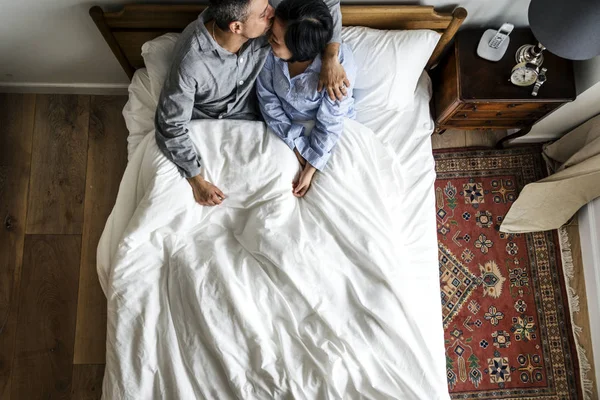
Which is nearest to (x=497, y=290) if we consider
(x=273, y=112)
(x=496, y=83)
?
(x=496, y=83)

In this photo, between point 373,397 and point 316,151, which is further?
point 316,151

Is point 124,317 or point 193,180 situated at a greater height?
point 193,180

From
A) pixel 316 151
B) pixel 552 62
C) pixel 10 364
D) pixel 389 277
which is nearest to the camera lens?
pixel 389 277

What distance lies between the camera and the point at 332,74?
1.29m

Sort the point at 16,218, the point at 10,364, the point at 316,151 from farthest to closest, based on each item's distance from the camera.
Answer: the point at 16,218 → the point at 10,364 → the point at 316,151

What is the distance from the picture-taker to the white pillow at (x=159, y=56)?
142cm

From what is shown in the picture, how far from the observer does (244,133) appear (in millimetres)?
1372

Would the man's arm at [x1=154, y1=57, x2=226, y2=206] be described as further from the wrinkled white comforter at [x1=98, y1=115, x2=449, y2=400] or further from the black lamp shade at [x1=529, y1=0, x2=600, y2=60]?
the black lamp shade at [x1=529, y1=0, x2=600, y2=60]

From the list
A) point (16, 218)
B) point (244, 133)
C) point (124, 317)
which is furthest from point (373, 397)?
Result: point (16, 218)

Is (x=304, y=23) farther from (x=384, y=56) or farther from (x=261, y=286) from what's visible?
(x=261, y=286)

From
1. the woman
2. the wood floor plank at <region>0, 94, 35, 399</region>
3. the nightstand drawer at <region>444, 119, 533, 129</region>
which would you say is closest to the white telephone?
the nightstand drawer at <region>444, 119, 533, 129</region>

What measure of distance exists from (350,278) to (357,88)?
0.63 metres

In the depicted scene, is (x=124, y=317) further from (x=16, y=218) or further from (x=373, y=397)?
(x=16, y=218)

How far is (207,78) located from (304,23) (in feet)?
1.10
